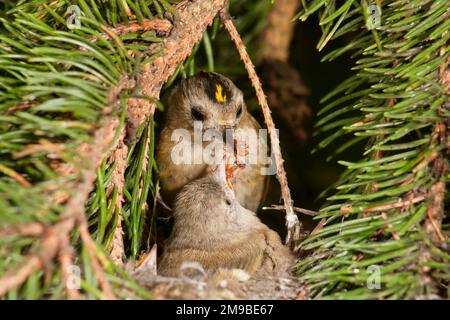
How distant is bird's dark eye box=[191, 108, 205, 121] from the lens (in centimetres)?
251

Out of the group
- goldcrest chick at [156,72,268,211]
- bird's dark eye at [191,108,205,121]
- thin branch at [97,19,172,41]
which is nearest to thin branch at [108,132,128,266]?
thin branch at [97,19,172,41]

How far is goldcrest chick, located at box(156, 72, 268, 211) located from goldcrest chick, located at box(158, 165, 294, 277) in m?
0.35

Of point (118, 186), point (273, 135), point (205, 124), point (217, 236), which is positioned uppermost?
point (205, 124)

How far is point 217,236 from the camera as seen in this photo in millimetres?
1938

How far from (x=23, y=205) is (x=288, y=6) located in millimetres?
1937

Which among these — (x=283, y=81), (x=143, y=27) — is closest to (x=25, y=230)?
(x=143, y=27)

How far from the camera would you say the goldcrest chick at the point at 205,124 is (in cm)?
240

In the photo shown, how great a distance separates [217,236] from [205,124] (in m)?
0.73

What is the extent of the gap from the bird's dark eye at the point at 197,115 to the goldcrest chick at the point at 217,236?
53 centimetres

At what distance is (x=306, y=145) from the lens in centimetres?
272

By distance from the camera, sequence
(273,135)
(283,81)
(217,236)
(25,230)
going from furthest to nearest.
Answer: (283,81) → (217,236) → (273,135) → (25,230)

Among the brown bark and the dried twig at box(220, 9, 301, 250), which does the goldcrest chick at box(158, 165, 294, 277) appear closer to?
the dried twig at box(220, 9, 301, 250)

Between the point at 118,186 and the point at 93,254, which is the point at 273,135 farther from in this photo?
the point at 93,254
